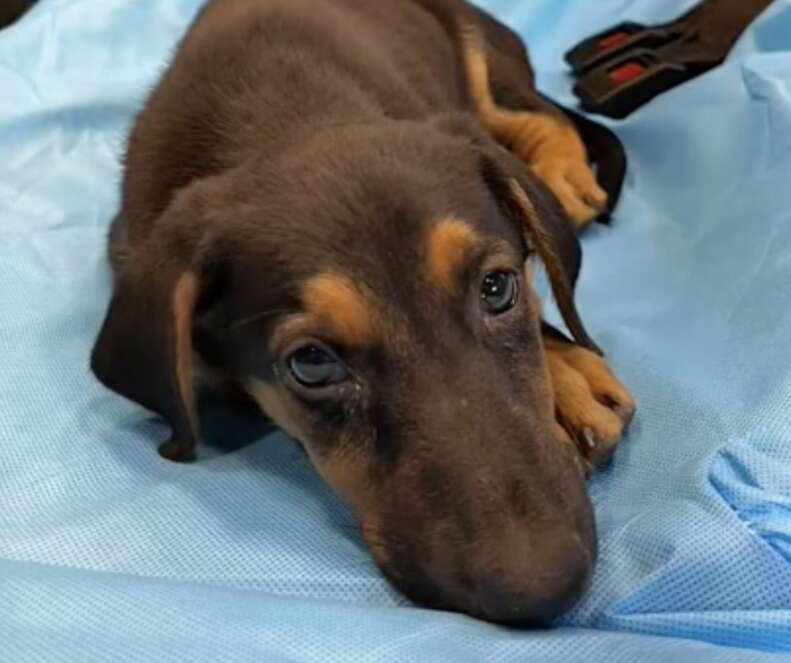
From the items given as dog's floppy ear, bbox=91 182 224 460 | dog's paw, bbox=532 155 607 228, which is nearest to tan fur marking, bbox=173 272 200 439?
dog's floppy ear, bbox=91 182 224 460

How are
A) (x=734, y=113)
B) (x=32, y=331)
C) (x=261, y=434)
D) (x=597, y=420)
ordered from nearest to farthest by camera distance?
(x=597, y=420) → (x=261, y=434) → (x=32, y=331) → (x=734, y=113)

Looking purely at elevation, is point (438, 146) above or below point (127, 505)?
above

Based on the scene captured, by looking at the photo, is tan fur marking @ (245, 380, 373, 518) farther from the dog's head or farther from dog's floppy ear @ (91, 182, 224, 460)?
dog's floppy ear @ (91, 182, 224, 460)

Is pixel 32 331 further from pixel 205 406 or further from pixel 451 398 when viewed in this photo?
pixel 451 398

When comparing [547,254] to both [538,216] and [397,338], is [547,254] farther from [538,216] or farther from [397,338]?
[397,338]

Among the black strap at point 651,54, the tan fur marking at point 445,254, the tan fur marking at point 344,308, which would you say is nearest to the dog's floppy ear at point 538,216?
the tan fur marking at point 445,254

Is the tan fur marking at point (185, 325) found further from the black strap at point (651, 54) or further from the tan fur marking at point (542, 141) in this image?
the black strap at point (651, 54)

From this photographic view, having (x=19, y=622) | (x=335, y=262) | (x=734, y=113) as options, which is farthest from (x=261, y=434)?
(x=734, y=113)
